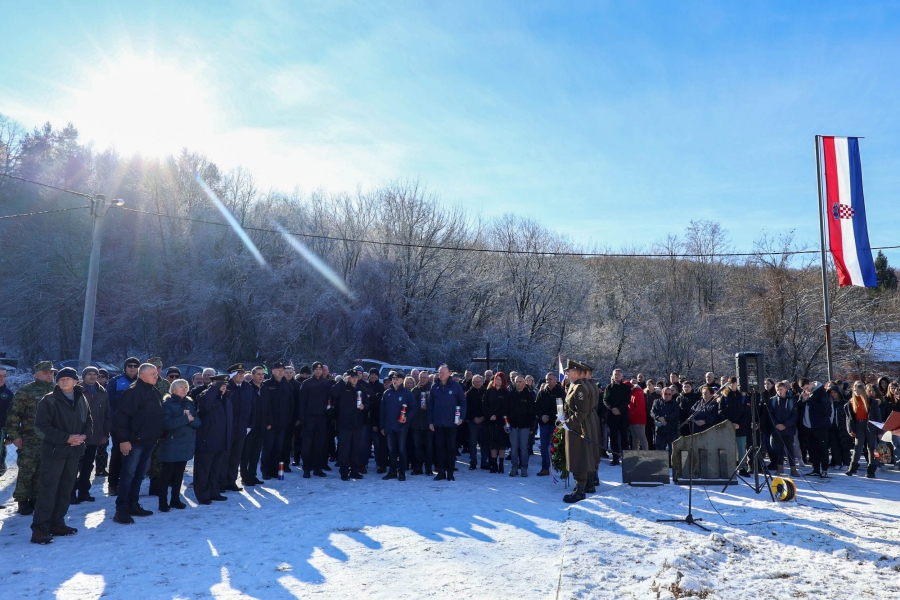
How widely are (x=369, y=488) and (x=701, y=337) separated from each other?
101 feet

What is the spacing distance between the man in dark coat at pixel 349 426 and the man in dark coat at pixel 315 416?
239mm

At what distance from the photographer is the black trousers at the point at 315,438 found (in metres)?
11.3

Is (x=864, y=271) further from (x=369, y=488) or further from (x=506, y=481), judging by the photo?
(x=369, y=488)

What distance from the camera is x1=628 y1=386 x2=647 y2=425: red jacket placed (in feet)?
44.2

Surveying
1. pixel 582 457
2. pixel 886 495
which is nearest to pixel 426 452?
pixel 582 457

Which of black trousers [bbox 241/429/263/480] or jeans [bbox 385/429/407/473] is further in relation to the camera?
jeans [bbox 385/429/407/473]

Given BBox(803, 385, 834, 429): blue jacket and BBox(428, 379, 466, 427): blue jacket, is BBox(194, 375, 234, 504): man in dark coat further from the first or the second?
BBox(803, 385, 834, 429): blue jacket

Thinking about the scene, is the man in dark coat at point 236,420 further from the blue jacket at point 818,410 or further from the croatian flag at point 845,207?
the croatian flag at point 845,207

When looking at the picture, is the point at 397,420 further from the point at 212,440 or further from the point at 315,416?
the point at 212,440

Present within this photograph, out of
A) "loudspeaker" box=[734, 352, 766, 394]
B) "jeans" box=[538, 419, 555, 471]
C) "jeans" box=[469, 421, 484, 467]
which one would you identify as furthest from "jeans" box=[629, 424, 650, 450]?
"loudspeaker" box=[734, 352, 766, 394]

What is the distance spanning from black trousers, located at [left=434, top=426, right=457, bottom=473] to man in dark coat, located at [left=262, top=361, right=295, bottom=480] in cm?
273

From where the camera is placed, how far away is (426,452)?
11.7 metres

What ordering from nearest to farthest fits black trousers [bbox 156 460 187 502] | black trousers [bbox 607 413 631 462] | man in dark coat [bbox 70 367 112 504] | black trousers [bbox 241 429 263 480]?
black trousers [bbox 156 460 187 502] < man in dark coat [bbox 70 367 112 504] < black trousers [bbox 241 429 263 480] < black trousers [bbox 607 413 631 462]

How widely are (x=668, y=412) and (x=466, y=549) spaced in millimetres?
7822
